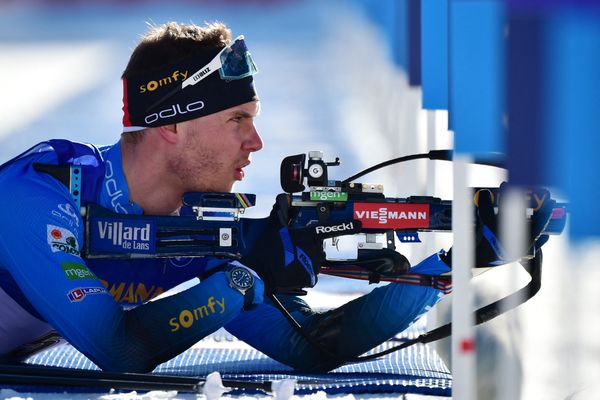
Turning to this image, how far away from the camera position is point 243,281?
11.9 feet

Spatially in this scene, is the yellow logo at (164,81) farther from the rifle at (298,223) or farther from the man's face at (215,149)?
the rifle at (298,223)

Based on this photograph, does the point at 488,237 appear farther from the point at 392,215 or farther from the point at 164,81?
the point at 164,81

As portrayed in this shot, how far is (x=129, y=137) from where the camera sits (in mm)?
4008

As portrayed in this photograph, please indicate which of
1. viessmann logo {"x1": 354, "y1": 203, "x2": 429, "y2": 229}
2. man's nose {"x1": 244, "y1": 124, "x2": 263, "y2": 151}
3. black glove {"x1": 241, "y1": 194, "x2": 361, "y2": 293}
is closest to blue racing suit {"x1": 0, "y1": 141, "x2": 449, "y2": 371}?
black glove {"x1": 241, "y1": 194, "x2": 361, "y2": 293}

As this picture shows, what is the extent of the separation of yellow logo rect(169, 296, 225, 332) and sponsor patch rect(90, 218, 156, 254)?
22cm

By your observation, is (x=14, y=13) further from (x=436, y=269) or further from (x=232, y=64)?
(x=436, y=269)

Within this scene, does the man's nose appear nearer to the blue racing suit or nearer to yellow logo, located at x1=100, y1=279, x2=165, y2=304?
the blue racing suit

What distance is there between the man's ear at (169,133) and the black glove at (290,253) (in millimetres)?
519

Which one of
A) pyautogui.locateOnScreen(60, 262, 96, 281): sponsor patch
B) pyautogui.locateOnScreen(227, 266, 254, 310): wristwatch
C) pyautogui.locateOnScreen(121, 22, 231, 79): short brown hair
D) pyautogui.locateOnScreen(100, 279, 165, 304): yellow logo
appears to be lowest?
pyautogui.locateOnScreen(100, 279, 165, 304): yellow logo

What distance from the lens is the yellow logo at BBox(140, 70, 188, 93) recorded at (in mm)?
3977

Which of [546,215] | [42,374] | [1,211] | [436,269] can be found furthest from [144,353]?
[546,215]

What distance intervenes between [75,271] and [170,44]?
0.98 meters

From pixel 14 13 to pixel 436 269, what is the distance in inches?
198

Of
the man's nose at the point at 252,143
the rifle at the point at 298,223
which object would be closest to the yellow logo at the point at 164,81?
the man's nose at the point at 252,143
